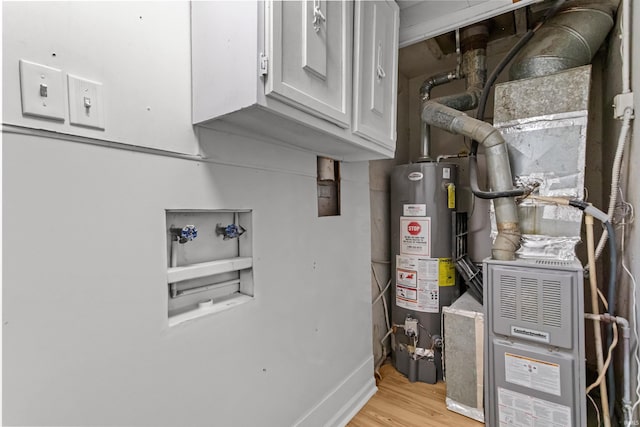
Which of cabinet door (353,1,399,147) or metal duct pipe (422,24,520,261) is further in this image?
metal duct pipe (422,24,520,261)

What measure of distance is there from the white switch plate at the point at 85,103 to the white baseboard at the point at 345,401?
1.44 meters

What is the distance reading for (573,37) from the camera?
159cm

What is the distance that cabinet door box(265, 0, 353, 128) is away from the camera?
0.82 m

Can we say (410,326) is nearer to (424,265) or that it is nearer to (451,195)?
(424,265)

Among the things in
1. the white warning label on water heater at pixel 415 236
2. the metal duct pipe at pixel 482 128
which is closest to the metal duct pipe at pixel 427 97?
the metal duct pipe at pixel 482 128

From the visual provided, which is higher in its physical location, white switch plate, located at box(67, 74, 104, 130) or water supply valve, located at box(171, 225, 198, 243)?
white switch plate, located at box(67, 74, 104, 130)

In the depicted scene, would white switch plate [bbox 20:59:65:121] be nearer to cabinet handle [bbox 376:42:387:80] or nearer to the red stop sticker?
cabinet handle [bbox 376:42:387:80]

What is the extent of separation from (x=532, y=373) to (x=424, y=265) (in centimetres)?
80

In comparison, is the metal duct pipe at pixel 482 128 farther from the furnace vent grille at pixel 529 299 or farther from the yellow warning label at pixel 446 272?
the yellow warning label at pixel 446 272

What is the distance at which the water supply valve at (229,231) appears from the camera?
1085mm

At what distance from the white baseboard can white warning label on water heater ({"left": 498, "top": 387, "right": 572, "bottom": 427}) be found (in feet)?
2.42

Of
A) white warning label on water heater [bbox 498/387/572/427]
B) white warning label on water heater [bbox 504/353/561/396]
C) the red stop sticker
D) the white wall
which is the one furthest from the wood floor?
the red stop sticker

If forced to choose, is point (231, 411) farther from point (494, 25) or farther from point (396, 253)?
point (494, 25)

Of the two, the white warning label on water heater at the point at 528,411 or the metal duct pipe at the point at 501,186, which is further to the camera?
the metal duct pipe at the point at 501,186
